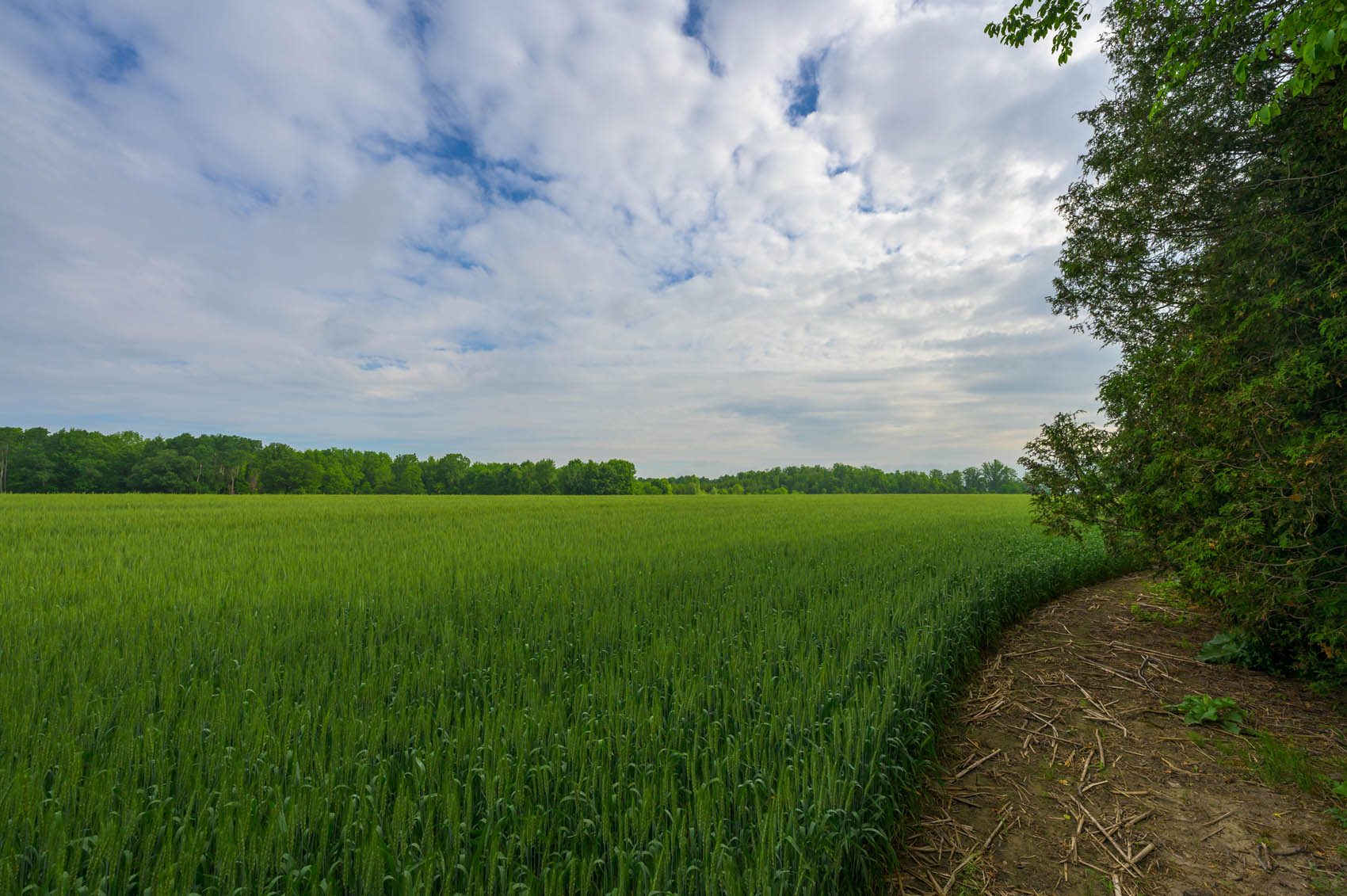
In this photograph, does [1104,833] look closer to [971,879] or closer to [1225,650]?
[971,879]

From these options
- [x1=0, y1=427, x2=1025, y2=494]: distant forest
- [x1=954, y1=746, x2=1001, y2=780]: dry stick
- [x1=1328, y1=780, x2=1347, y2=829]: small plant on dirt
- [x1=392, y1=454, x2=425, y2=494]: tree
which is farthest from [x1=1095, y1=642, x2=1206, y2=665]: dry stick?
[x1=392, y1=454, x2=425, y2=494]: tree

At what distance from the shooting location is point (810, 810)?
8.47ft

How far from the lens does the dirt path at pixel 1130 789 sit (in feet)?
9.37

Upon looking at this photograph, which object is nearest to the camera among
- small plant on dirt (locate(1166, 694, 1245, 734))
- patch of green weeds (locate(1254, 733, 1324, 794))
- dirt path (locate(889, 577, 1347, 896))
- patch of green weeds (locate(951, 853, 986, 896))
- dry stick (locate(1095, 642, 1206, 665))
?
patch of green weeds (locate(951, 853, 986, 896))

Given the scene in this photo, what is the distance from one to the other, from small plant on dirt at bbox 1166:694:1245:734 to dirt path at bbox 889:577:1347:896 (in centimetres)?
8

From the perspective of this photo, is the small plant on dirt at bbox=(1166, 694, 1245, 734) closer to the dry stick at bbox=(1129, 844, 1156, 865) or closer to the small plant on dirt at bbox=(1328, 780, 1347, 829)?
the small plant on dirt at bbox=(1328, 780, 1347, 829)

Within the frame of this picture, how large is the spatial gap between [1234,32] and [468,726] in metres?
10.2

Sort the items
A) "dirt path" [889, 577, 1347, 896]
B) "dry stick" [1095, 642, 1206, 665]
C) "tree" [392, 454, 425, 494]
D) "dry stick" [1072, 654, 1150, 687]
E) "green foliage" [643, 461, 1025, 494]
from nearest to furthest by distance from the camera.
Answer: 1. "dirt path" [889, 577, 1347, 896]
2. "dry stick" [1072, 654, 1150, 687]
3. "dry stick" [1095, 642, 1206, 665]
4. "tree" [392, 454, 425, 494]
5. "green foliage" [643, 461, 1025, 494]

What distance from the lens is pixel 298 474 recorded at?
269 ft

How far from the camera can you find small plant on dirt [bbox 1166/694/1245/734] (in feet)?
14.1

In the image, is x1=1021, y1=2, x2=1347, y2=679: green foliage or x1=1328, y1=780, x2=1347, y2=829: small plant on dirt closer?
x1=1328, y1=780, x2=1347, y2=829: small plant on dirt

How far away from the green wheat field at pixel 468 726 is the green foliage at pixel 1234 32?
5388mm

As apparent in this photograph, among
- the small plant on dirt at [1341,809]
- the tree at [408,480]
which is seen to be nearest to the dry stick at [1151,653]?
the small plant on dirt at [1341,809]

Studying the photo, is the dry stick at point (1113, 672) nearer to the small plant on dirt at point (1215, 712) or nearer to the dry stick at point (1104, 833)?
the small plant on dirt at point (1215, 712)
